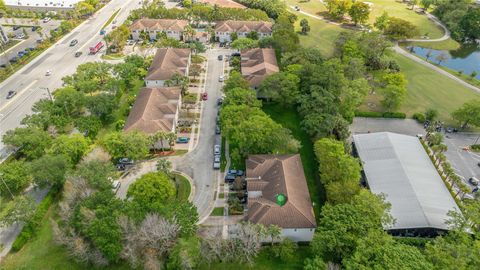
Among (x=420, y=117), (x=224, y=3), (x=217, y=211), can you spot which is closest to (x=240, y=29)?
(x=224, y=3)

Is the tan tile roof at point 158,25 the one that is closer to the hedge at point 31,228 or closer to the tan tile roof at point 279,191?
the tan tile roof at point 279,191

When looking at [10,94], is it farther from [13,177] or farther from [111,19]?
[111,19]

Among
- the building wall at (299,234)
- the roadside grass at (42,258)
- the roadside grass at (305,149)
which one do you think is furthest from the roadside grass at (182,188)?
the roadside grass at (305,149)

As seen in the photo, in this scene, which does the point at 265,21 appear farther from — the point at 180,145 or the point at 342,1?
the point at 180,145

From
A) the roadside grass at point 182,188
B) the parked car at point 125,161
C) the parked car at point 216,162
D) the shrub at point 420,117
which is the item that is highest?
the shrub at point 420,117

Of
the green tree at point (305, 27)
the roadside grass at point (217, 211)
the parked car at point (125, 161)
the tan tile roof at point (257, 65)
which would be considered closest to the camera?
the roadside grass at point (217, 211)

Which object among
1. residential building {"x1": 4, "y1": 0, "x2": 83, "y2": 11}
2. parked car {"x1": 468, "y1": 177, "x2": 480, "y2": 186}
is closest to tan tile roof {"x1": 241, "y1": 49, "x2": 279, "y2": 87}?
parked car {"x1": 468, "y1": 177, "x2": 480, "y2": 186}

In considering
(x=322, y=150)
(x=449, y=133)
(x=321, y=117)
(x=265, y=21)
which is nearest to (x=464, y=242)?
(x=322, y=150)
